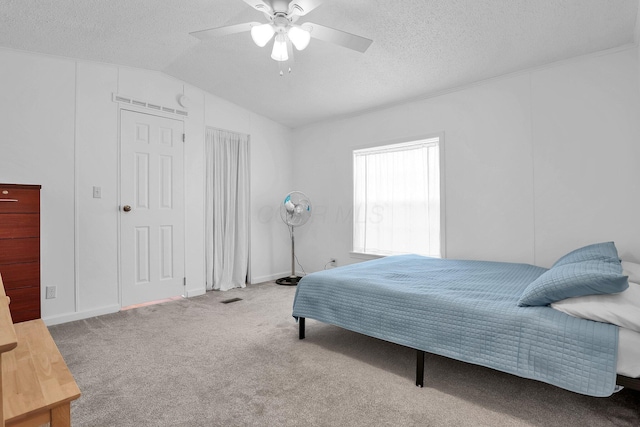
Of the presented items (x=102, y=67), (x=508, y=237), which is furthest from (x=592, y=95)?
(x=102, y=67)

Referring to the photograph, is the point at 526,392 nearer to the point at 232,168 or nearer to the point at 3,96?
the point at 232,168

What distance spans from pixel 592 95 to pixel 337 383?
10.2ft

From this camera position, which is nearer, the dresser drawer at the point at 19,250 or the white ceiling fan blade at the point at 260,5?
the white ceiling fan blade at the point at 260,5

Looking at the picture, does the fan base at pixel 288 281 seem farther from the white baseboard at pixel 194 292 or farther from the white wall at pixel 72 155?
the white wall at pixel 72 155

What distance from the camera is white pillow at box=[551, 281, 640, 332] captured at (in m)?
1.54

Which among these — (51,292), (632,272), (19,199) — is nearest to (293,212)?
(51,292)

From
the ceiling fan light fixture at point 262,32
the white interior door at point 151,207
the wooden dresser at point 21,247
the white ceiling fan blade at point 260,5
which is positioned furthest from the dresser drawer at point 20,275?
the white ceiling fan blade at point 260,5

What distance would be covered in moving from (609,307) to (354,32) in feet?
8.32

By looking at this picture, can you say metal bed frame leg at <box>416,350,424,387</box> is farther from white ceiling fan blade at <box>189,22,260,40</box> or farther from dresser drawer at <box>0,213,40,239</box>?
dresser drawer at <box>0,213,40,239</box>

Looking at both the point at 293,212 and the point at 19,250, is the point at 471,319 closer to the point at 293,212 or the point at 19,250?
the point at 293,212

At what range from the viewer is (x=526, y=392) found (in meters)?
1.93

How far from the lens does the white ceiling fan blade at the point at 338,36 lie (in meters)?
2.27

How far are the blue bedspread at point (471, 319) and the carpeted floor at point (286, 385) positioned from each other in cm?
24

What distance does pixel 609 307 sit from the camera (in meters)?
1.61
